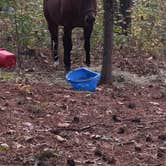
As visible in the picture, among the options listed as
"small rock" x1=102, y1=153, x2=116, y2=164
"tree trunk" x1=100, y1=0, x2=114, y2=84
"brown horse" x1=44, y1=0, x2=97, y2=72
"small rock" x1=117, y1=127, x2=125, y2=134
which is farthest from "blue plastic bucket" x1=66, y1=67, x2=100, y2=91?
"small rock" x1=102, y1=153, x2=116, y2=164

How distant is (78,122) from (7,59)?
342 cm

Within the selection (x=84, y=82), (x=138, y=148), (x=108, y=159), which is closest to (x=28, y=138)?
(x=108, y=159)

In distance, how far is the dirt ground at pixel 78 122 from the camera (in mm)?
5461

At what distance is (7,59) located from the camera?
9.73 m

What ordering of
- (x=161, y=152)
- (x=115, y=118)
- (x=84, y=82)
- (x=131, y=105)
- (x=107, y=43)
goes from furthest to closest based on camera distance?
(x=107, y=43)
(x=84, y=82)
(x=131, y=105)
(x=115, y=118)
(x=161, y=152)

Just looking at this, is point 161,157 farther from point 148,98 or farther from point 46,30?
point 46,30

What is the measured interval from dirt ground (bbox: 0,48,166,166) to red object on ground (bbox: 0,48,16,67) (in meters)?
0.19

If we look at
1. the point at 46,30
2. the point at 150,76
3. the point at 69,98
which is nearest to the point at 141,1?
the point at 46,30

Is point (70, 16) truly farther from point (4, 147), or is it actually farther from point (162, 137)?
point (4, 147)

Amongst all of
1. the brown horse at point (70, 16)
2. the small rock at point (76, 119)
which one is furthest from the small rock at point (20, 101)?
the brown horse at point (70, 16)

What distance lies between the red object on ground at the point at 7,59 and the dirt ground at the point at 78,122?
0.19 metres

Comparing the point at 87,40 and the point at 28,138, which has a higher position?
the point at 87,40

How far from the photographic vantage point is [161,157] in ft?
18.4

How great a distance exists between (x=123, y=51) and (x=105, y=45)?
2.97 meters
